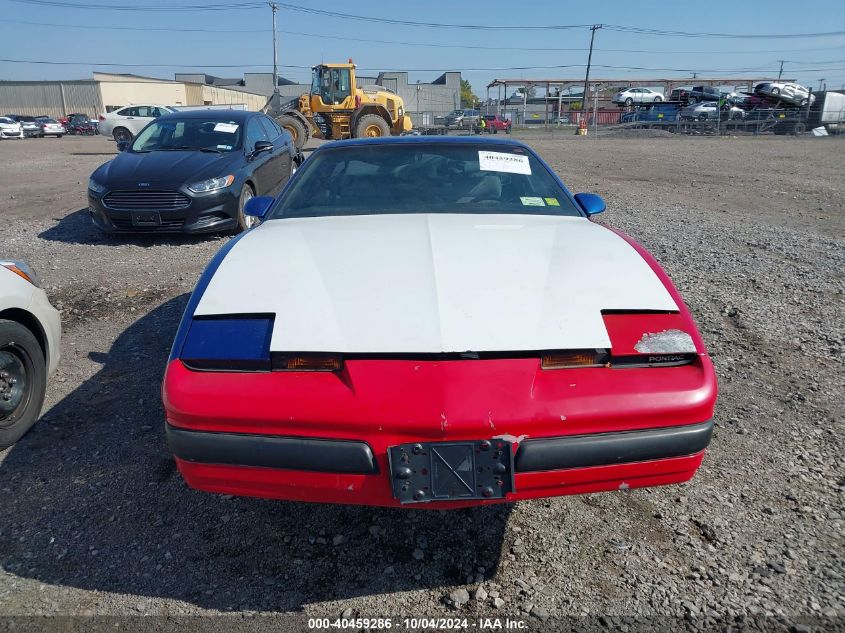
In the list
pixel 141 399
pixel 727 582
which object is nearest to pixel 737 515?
pixel 727 582

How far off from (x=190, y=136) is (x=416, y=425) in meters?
7.57

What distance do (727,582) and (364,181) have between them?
8.29 feet

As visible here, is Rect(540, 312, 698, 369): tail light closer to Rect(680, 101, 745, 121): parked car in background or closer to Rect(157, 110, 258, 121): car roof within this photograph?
Rect(157, 110, 258, 121): car roof

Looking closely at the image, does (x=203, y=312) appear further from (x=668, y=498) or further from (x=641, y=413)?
(x=668, y=498)

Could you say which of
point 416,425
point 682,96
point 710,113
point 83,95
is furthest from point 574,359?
point 83,95

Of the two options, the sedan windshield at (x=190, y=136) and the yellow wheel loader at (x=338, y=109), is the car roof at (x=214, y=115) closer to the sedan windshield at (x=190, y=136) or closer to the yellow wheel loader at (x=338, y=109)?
the sedan windshield at (x=190, y=136)

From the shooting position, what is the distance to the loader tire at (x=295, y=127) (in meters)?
19.1

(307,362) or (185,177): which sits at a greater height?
(307,362)

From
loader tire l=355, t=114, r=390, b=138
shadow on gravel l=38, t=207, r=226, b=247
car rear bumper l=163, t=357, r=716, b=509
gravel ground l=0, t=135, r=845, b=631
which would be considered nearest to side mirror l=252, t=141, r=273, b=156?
shadow on gravel l=38, t=207, r=226, b=247

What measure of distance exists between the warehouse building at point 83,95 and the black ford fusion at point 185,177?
177ft

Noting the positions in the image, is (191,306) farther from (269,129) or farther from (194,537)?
(269,129)

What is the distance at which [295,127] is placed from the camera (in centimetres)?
1923

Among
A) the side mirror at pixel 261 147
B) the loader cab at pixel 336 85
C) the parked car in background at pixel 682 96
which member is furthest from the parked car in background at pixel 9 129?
the parked car in background at pixel 682 96

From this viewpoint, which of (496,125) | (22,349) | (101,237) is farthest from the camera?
(496,125)
